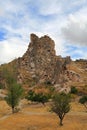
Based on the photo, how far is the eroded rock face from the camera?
159863 millimetres

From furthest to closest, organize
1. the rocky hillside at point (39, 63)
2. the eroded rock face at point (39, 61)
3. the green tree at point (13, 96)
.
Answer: the eroded rock face at point (39, 61)
the rocky hillside at point (39, 63)
the green tree at point (13, 96)

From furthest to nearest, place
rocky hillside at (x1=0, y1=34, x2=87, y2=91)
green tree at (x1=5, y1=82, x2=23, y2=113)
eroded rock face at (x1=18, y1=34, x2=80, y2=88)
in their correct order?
eroded rock face at (x1=18, y1=34, x2=80, y2=88) < rocky hillside at (x1=0, y1=34, x2=87, y2=91) < green tree at (x1=5, y1=82, x2=23, y2=113)

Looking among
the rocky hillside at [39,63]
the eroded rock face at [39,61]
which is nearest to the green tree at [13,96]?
the rocky hillside at [39,63]

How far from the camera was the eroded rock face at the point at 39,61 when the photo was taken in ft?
524

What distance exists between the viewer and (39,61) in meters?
163

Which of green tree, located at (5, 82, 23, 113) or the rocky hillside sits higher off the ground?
the rocky hillside

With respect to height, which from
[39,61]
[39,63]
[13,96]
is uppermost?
[39,61]

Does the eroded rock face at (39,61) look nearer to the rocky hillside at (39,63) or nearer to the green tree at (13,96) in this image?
the rocky hillside at (39,63)

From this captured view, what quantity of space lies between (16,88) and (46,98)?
11.2 m

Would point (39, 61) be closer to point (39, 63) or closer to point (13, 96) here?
point (39, 63)

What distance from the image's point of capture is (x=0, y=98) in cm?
11731

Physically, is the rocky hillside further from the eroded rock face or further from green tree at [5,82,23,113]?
green tree at [5,82,23,113]

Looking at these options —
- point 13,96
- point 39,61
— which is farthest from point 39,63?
point 13,96

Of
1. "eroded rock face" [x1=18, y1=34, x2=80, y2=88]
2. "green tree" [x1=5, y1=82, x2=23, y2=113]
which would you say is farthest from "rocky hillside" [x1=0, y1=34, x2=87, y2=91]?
"green tree" [x1=5, y1=82, x2=23, y2=113]
